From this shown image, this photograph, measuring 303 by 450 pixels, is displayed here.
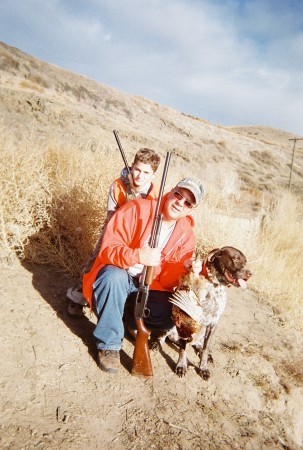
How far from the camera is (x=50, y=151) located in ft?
19.4

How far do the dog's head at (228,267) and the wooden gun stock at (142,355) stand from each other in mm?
715

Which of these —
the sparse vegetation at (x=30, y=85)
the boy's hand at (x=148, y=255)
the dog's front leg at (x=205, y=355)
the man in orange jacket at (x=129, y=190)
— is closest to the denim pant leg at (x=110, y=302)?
the boy's hand at (x=148, y=255)

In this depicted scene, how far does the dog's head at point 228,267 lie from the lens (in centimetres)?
264

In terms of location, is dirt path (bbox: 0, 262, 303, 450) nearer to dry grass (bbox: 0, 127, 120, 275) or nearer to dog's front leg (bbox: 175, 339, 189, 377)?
dog's front leg (bbox: 175, 339, 189, 377)

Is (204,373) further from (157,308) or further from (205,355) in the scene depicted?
(157,308)

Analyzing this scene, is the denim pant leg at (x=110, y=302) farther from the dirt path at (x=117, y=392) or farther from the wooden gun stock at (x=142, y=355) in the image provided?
the dirt path at (x=117, y=392)

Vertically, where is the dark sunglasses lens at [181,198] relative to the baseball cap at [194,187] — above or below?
below

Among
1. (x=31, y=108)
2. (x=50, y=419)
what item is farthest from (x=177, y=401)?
(x=31, y=108)

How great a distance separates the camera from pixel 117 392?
→ 98.6 inches

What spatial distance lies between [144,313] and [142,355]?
1.10 ft

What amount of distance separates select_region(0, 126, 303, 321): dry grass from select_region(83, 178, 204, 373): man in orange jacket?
1.46 meters

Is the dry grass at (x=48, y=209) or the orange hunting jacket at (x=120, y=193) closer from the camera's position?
the orange hunting jacket at (x=120, y=193)

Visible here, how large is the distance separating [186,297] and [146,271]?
403 mm

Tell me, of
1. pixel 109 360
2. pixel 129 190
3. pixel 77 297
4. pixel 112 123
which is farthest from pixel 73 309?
pixel 112 123
